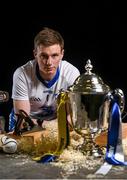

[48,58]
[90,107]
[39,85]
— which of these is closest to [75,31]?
[39,85]

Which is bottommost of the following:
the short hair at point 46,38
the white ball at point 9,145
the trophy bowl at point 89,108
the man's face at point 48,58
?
the white ball at point 9,145

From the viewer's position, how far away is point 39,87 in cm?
295

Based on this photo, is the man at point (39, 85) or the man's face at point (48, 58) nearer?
the man's face at point (48, 58)

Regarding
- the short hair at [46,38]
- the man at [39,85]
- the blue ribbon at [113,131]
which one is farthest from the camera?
the man at [39,85]

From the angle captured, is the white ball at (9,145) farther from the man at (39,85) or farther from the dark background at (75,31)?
the dark background at (75,31)

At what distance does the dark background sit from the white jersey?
1.06 meters

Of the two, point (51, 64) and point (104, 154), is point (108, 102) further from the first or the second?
point (51, 64)

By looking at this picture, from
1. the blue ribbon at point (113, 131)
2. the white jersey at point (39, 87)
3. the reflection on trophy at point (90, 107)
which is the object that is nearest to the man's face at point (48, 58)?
the white jersey at point (39, 87)

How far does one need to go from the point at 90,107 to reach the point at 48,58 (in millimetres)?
904

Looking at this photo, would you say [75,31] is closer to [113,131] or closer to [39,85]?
[39,85]

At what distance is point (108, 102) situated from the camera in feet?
6.31

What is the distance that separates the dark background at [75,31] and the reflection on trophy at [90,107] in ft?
6.88

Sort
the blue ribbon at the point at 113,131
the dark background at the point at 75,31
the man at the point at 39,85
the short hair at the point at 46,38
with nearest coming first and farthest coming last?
1. the blue ribbon at the point at 113,131
2. the short hair at the point at 46,38
3. the man at the point at 39,85
4. the dark background at the point at 75,31

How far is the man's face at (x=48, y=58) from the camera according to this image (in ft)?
8.88
